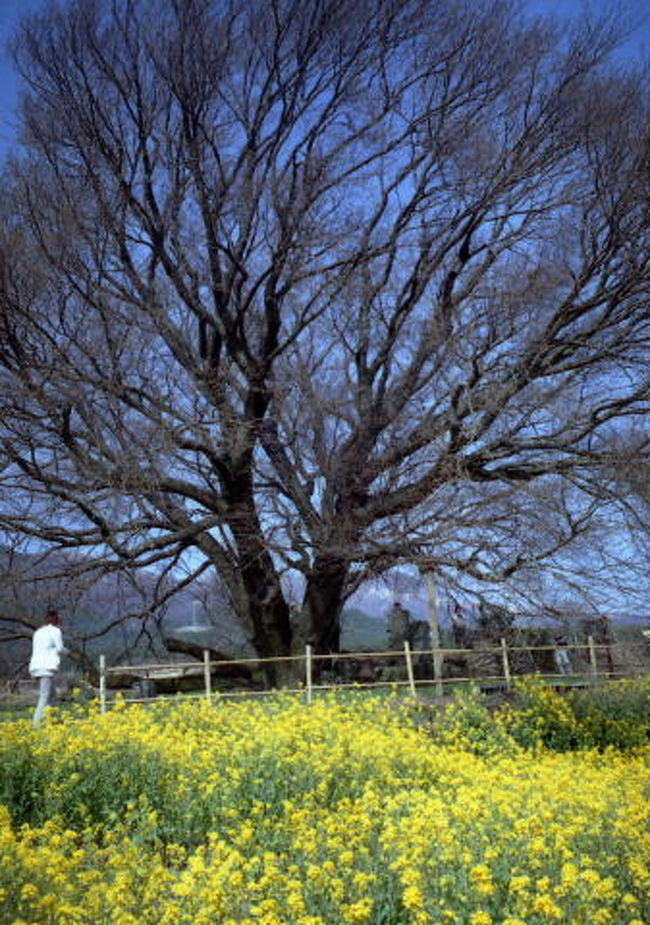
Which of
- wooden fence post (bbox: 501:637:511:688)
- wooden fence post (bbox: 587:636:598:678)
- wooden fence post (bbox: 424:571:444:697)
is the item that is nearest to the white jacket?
wooden fence post (bbox: 424:571:444:697)

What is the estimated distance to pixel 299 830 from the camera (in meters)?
4.92

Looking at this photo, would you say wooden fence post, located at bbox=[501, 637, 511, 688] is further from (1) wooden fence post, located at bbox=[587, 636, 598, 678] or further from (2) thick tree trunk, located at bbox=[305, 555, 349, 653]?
(2) thick tree trunk, located at bbox=[305, 555, 349, 653]

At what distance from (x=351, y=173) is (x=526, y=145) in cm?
298

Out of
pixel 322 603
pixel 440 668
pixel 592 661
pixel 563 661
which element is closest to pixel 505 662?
pixel 440 668

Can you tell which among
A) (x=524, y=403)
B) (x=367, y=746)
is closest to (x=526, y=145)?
(x=524, y=403)

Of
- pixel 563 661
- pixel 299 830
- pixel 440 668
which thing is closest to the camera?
pixel 299 830

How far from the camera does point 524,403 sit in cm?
1277

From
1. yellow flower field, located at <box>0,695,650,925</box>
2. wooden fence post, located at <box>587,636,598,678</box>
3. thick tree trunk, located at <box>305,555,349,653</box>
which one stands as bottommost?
yellow flower field, located at <box>0,695,650,925</box>

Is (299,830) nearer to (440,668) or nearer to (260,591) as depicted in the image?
(260,591)

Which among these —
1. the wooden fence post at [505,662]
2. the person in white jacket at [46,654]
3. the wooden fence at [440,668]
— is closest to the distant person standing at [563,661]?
the wooden fence at [440,668]

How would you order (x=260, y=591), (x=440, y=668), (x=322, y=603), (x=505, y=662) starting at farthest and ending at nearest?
(x=322, y=603)
(x=440, y=668)
(x=260, y=591)
(x=505, y=662)

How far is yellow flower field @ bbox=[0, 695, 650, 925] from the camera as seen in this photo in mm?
3660

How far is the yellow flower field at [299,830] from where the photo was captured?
3.66m

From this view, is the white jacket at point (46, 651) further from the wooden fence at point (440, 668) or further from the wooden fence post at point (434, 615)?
the wooden fence post at point (434, 615)
